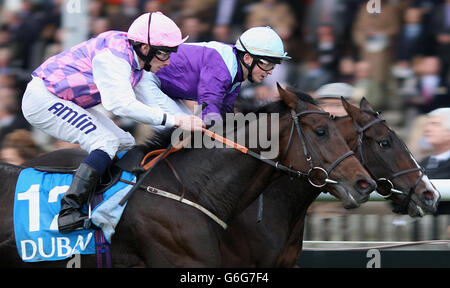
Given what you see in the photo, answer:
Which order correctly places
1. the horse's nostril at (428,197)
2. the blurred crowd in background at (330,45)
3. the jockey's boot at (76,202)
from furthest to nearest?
the blurred crowd in background at (330,45) < the horse's nostril at (428,197) < the jockey's boot at (76,202)

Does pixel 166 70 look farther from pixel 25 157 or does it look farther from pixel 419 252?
pixel 419 252

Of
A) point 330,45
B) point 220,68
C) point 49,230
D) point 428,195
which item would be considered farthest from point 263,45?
point 330,45

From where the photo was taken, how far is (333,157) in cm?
442

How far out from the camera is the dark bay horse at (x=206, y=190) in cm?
432

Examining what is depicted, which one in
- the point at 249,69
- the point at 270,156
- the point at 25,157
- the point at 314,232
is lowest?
the point at 314,232

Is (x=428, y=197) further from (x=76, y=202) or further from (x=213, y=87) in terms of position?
(x=76, y=202)

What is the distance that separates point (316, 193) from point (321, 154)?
70cm

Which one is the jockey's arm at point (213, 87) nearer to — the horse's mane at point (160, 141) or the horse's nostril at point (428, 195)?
the horse's mane at point (160, 141)

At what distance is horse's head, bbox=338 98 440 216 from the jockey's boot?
1753mm

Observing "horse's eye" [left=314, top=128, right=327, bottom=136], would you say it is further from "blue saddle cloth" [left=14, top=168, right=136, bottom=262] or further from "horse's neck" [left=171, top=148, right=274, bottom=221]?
"blue saddle cloth" [left=14, top=168, right=136, bottom=262]

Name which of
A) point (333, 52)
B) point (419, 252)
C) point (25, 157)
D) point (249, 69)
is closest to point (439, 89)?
point (333, 52)

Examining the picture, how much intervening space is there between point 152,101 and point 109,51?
66cm

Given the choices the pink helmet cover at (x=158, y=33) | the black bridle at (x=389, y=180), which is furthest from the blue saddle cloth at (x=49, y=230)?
the black bridle at (x=389, y=180)

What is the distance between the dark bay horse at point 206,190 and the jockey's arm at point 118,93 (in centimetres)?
34
